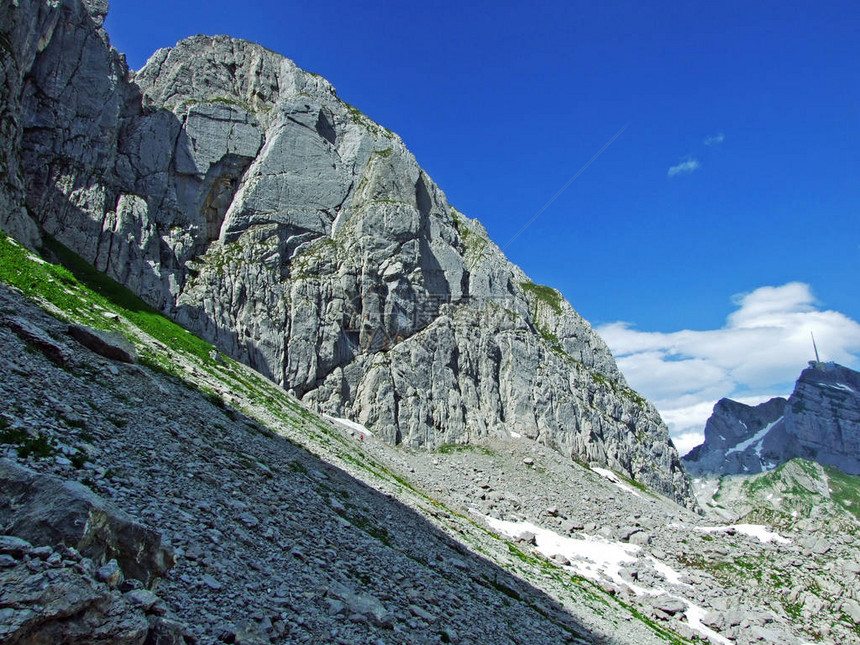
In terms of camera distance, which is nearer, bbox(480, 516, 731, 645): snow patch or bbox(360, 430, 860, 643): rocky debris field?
bbox(360, 430, 860, 643): rocky debris field

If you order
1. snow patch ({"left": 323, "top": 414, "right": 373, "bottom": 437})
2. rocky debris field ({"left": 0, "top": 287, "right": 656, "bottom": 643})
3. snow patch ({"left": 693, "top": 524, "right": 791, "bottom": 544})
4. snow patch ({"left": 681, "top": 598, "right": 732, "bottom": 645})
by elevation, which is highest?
snow patch ({"left": 693, "top": 524, "right": 791, "bottom": 544})

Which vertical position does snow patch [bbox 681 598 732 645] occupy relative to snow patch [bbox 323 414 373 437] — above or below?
below

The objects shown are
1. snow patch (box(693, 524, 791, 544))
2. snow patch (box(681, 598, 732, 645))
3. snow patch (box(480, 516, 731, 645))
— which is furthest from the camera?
snow patch (box(693, 524, 791, 544))

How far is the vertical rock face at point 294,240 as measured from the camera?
246ft

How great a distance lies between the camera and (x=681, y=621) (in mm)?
43156

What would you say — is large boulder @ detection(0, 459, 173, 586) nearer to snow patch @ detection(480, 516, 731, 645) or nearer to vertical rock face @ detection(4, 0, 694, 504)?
snow patch @ detection(480, 516, 731, 645)

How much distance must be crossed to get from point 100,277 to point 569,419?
86.5 meters

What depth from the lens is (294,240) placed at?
3772 inches

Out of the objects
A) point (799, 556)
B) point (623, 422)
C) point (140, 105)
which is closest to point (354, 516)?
point (799, 556)

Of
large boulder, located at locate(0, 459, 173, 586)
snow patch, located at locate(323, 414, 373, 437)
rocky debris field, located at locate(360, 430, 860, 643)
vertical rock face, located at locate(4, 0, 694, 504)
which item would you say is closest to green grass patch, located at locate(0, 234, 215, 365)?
vertical rock face, located at locate(4, 0, 694, 504)

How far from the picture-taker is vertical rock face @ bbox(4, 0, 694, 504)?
246ft

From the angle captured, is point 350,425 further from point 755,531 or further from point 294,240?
point 755,531

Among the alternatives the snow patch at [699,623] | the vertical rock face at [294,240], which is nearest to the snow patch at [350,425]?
the vertical rock face at [294,240]

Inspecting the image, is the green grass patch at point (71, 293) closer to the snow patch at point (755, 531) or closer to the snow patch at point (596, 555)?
the snow patch at point (596, 555)
